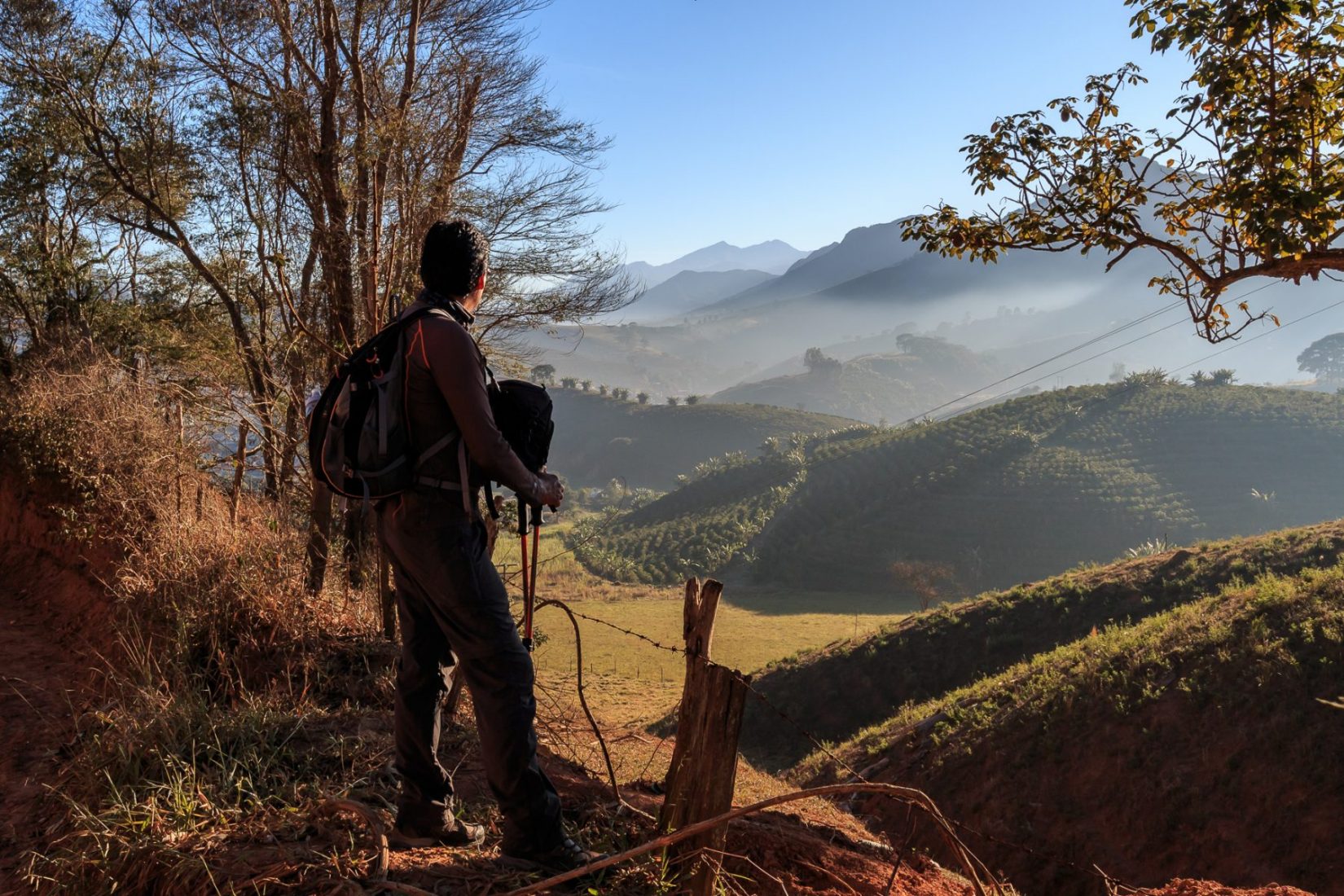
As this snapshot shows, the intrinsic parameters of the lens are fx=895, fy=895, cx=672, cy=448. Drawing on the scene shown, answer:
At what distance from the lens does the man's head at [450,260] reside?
2807 mm

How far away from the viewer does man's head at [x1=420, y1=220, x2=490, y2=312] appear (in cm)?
281

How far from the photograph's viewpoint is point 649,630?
30172 millimetres

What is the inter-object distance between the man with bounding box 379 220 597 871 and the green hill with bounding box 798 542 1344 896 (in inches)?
187

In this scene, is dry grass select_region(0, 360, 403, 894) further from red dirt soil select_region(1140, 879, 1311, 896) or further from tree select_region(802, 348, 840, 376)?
tree select_region(802, 348, 840, 376)

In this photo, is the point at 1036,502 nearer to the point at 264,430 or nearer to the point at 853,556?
the point at 853,556

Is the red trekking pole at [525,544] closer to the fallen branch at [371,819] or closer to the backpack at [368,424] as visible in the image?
the backpack at [368,424]

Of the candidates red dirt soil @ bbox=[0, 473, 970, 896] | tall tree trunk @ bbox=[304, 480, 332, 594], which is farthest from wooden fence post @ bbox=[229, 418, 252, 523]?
red dirt soil @ bbox=[0, 473, 970, 896]

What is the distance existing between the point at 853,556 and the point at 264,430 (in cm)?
3794

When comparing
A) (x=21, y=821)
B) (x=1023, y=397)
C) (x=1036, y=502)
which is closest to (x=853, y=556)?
(x=1036, y=502)

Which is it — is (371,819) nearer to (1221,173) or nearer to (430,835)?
(430,835)

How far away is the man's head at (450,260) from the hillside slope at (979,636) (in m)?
12.7

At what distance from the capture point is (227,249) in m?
13.4

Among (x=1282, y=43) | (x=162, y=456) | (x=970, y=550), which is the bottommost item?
(x=970, y=550)

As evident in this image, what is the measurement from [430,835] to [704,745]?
3.24ft
